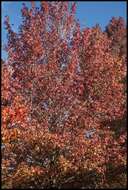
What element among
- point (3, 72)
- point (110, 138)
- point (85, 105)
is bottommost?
point (110, 138)

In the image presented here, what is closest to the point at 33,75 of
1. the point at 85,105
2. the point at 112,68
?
the point at 85,105

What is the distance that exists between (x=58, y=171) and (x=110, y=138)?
3480mm

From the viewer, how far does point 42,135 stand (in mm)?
23719

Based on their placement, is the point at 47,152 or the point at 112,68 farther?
the point at 112,68

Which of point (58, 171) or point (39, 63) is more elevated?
point (39, 63)

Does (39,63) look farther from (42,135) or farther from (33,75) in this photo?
(42,135)

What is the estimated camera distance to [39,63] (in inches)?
1047

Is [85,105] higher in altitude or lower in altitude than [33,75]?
lower

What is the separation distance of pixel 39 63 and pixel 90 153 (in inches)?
261

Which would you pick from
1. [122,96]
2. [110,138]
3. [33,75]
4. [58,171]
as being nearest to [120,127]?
[110,138]

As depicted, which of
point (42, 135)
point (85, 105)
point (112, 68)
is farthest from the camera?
point (112, 68)

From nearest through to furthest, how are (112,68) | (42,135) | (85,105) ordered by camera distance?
(42,135), (85,105), (112,68)

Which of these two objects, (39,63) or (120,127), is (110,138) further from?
(39,63)

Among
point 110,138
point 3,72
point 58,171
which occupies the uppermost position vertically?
point 3,72
